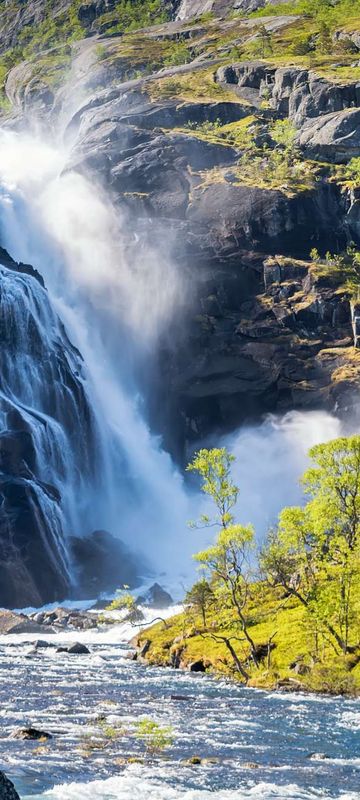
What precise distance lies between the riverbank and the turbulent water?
7.71ft

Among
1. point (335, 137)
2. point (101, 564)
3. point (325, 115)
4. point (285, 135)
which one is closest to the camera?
point (101, 564)

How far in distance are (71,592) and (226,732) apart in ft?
205

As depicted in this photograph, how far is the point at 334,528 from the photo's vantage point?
171ft

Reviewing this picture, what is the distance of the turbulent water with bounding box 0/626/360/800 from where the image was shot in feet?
86.7

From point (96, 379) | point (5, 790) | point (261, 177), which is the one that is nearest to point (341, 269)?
point (261, 177)

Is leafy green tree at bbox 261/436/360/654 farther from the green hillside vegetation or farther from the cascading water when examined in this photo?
the cascading water

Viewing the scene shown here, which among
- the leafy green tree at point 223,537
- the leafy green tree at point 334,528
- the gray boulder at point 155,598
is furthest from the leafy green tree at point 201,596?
the gray boulder at point 155,598

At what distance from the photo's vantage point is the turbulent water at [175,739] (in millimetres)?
26438

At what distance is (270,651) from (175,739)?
24.6m

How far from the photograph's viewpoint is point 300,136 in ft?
614

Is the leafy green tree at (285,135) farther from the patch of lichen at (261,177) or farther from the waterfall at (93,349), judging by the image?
the waterfall at (93,349)

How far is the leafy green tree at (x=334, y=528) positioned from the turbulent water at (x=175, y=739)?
19.5ft

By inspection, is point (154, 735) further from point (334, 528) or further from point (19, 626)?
point (19, 626)

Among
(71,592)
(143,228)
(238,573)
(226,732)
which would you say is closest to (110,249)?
(143,228)
